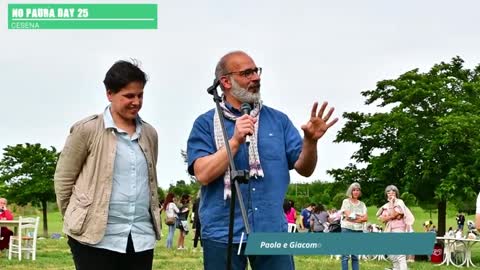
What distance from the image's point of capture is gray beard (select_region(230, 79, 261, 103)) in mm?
3977

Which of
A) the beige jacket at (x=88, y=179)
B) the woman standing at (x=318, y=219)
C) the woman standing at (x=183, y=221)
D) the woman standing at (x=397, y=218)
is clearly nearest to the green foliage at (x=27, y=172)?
the woman standing at (x=183, y=221)

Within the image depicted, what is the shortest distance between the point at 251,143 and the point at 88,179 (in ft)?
2.68

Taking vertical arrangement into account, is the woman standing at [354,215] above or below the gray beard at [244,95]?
below

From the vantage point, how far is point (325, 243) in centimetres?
313

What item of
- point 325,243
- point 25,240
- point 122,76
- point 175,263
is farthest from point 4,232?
point 325,243

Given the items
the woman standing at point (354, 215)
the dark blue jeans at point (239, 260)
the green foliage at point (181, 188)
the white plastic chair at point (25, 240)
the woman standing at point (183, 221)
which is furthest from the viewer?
the green foliage at point (181, 188)

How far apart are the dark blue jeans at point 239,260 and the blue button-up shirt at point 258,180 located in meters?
0.05

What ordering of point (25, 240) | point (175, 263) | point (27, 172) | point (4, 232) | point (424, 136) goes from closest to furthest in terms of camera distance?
point (175, 263) < point (25, 240) < point (4, 232) < point (424, 136) < point (27, 172)

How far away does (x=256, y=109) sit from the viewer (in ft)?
13.3

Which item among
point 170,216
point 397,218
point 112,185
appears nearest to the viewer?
point 112,185

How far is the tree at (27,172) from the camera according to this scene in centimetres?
3841

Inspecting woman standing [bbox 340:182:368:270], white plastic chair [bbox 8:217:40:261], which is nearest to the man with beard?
woman standing [bbox 340:182:368:270]

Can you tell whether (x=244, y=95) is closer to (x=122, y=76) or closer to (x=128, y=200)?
(x=122, y=76)

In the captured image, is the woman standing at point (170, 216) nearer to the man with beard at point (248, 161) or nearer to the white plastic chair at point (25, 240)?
the white plastic chair at point (25, 240)
